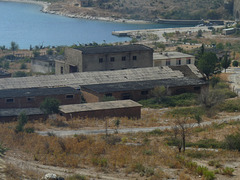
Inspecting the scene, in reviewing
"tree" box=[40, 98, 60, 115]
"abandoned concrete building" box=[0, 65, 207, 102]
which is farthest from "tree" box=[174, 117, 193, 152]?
"abandoned concrete building" box=[0, 65, 207, 102]

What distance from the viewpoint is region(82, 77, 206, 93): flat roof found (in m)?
42.0

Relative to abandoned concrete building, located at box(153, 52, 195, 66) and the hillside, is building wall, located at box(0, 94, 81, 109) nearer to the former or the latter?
abandoned concrete building, located at box(153, 52, 195, 66)

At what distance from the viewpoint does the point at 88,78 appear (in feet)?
151

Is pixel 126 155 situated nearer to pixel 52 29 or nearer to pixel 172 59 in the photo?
pixel 172 59

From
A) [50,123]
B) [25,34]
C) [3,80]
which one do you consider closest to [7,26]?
[25,34]

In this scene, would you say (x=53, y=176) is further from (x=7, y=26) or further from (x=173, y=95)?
(x=7, y=26)

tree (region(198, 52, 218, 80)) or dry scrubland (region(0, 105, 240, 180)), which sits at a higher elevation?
tree (region(198, 52, 218, 80))

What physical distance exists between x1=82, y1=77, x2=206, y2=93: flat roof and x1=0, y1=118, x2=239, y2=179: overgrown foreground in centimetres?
1302

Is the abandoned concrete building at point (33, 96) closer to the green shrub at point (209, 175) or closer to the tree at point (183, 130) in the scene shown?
the tree at point (183, 130)

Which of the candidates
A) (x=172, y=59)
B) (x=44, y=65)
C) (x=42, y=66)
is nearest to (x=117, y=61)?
(x=172, y=59)

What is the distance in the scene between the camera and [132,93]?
42.3 meters

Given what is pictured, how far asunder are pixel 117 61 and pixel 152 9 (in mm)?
101024

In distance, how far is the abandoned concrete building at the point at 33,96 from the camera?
3850 cm

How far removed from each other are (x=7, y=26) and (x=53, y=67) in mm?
90224
